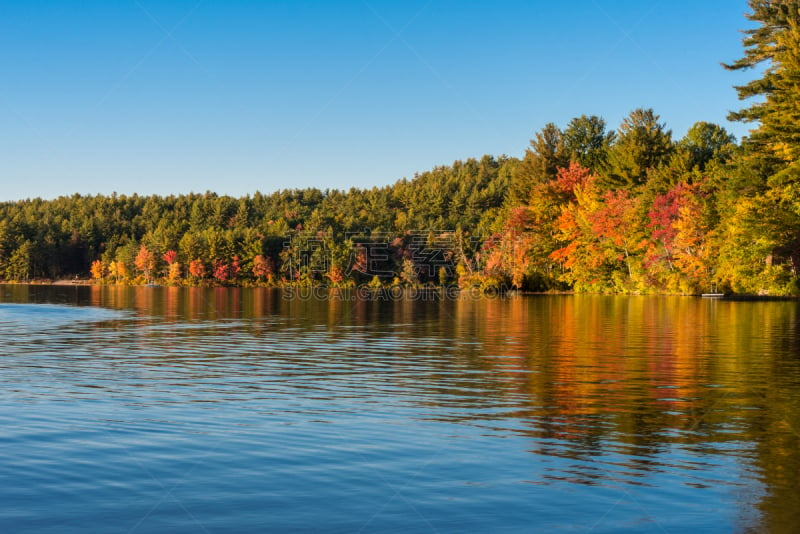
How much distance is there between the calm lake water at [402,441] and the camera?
24.3 feet

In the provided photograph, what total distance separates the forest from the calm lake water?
125 feet

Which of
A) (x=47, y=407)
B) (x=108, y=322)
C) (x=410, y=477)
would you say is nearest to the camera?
(x=410, y=477)

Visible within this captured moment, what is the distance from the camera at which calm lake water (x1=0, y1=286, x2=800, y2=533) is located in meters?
7.42

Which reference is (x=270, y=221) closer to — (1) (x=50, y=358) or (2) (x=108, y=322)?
(2) (x=108, y=322)

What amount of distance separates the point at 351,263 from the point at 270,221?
37306 millimetres

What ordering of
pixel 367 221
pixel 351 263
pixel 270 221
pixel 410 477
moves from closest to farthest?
pixel 410 477 < pixel 351 263 < pixel 367 221 < pixel 270 221

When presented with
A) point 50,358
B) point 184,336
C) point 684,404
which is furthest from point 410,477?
point 184,336

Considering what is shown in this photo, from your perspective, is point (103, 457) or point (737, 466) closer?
point (737, 466)

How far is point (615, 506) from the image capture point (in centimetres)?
758

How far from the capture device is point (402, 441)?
10570 millimetres

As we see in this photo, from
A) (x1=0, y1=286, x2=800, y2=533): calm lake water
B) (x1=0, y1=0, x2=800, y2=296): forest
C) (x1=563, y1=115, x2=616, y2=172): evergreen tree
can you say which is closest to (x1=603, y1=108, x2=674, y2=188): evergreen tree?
(x1=0, y1=0, x2=800, y2=296): forest

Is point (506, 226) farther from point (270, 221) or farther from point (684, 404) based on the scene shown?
point (684, 404)

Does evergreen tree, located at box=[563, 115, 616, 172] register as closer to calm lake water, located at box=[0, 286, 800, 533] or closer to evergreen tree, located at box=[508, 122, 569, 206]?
evergreen tree, located at box=[508, 122, 569, 206]

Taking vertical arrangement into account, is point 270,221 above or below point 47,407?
above
